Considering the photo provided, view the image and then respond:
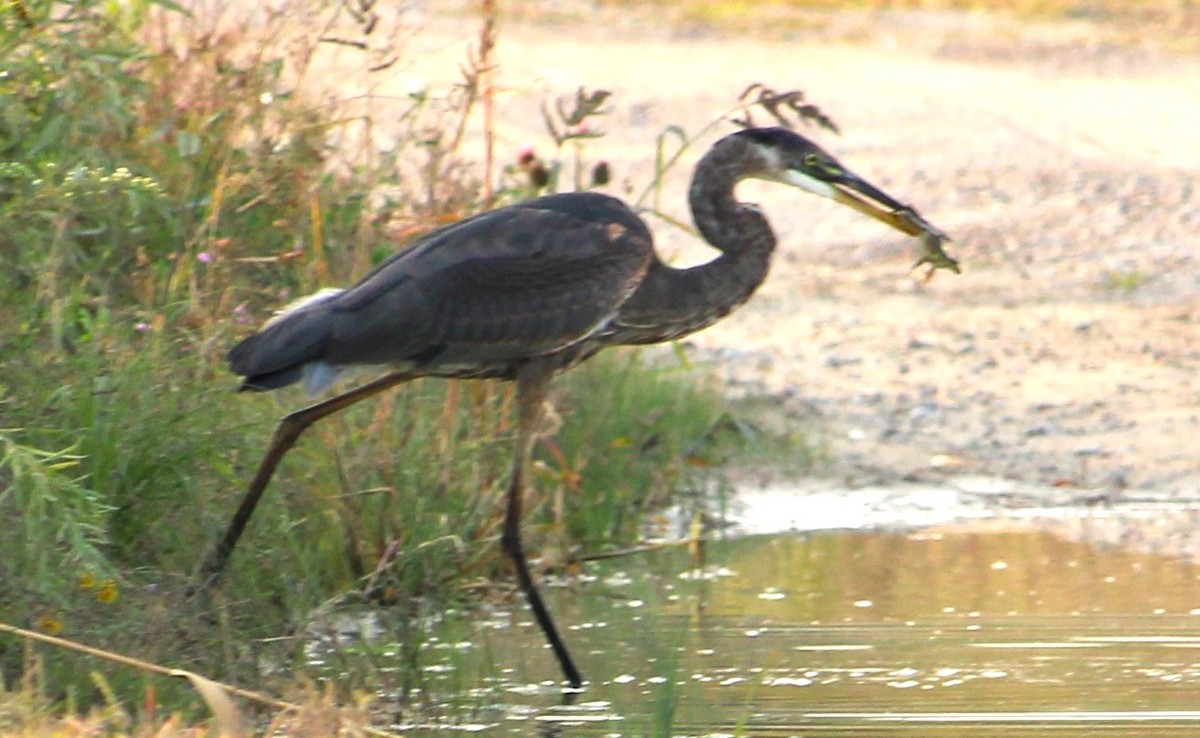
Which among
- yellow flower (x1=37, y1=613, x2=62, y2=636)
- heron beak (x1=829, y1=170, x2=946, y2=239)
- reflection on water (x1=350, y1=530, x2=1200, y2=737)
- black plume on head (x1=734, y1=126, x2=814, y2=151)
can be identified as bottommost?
reflection on water (x1=350, y1=530, x2=1200, y2=737)

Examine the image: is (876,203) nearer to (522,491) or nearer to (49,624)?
(522,491)

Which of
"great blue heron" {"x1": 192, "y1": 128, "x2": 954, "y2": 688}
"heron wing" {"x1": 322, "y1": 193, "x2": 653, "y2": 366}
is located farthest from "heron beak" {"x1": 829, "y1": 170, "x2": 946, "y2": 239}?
"heron wing" {"x1": 322, "y1": 193, "x2": 653, "y2": 366}

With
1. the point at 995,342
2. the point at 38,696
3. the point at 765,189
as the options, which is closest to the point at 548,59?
the point at 765,189

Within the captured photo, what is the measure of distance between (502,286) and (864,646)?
126 cm

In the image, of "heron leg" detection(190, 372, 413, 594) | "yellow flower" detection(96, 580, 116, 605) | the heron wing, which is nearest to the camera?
"yellow flower" detection(96, 580, 116, 605)

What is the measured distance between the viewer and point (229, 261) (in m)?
6.18

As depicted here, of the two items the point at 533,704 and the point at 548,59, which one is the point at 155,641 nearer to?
the point at 533,704

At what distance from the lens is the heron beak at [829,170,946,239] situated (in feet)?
20.2

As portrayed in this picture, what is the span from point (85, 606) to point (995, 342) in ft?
17.7

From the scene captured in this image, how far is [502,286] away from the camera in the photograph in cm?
560

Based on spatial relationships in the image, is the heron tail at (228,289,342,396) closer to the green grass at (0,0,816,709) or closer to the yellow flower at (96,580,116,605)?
the green grass at (0,0,816,709)

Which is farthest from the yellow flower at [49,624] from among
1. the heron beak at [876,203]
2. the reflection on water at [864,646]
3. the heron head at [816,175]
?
the heron beak at [876,203]

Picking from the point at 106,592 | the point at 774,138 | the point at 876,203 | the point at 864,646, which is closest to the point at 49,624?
the point at 106,592

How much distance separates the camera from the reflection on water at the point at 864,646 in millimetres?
5047
